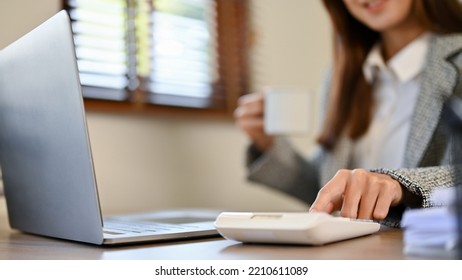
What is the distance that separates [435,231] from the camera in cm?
46

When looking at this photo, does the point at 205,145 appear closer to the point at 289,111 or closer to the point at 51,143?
the point at 289,111

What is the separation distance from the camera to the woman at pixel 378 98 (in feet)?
3.93

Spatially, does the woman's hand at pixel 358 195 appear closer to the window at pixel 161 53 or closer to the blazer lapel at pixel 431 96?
the blazer lapel at pixel 431 96

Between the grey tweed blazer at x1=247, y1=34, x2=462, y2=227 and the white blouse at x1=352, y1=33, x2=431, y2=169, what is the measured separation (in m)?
0.06

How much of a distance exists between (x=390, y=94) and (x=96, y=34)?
747 mm

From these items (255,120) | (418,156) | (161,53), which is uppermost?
(161,53)

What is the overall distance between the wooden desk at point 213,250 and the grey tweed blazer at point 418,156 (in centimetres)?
11

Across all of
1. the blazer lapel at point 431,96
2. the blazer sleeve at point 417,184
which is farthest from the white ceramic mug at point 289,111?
the blazer sleeve at point 417,184

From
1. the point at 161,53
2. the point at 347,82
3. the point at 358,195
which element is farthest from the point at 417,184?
the point at 161,53

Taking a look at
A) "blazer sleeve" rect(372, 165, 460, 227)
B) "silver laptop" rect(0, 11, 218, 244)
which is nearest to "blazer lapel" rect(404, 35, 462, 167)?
"blazer sleeve" rect(372, 165, 460, 227)

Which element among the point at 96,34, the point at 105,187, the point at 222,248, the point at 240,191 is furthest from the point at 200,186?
the point at 222,248

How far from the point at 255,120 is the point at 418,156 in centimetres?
51

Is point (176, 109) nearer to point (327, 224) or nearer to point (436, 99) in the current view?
point (436, 99)

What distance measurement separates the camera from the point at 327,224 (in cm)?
56
